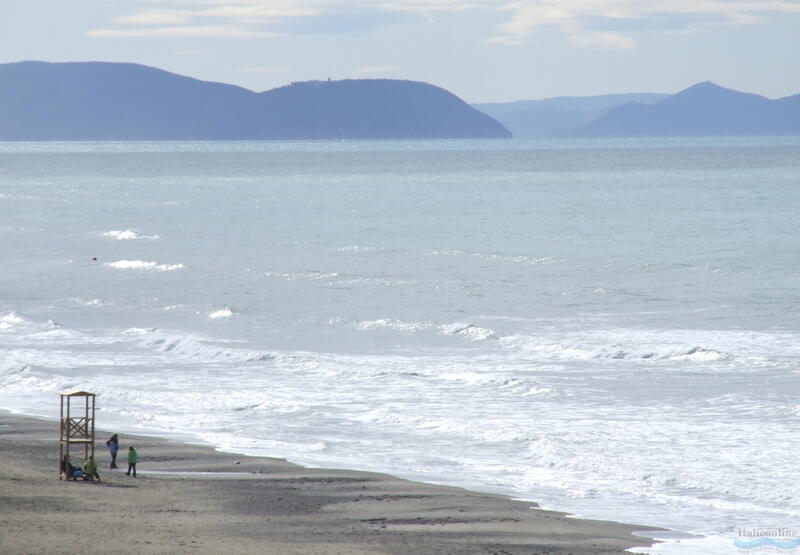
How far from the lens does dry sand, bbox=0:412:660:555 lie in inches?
664

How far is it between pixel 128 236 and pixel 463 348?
43933 mm

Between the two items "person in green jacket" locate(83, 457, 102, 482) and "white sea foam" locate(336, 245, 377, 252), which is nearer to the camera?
"person in green jacket" locate(83, 457, 102, 482)

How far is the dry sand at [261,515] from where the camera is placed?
55.3 ft

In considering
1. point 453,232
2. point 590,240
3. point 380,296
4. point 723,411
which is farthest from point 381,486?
point 453,232

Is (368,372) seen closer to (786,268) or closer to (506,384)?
(506,384)

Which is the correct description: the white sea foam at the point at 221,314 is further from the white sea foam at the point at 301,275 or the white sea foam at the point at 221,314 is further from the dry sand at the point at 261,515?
the dry sand at the point at 261,515

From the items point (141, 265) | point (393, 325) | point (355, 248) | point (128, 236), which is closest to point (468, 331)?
point (393, 325)

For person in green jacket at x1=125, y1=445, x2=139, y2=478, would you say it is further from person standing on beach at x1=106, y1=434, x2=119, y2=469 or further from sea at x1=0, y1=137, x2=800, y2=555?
sea at x1=0, y1=137, x2=800, y2=555

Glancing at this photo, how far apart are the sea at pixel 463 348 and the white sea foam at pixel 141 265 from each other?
159 millimetres

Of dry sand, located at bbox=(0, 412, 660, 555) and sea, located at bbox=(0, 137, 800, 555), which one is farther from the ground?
sea, located at bbox=(0, 137, 800, 555)

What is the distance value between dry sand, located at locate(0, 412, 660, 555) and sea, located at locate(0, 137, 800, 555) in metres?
1.10

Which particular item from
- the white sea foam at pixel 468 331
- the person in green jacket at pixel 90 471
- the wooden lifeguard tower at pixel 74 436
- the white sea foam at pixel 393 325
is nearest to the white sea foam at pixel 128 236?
the white sea foam at pixel 393 325

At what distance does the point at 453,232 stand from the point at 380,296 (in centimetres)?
2960

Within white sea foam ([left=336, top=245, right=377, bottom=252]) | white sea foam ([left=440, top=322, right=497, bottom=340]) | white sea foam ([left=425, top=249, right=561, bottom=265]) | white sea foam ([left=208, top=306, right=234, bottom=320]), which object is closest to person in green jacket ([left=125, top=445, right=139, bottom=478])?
white sea foam ([left=440, top=322, right=497, bottom=340])
